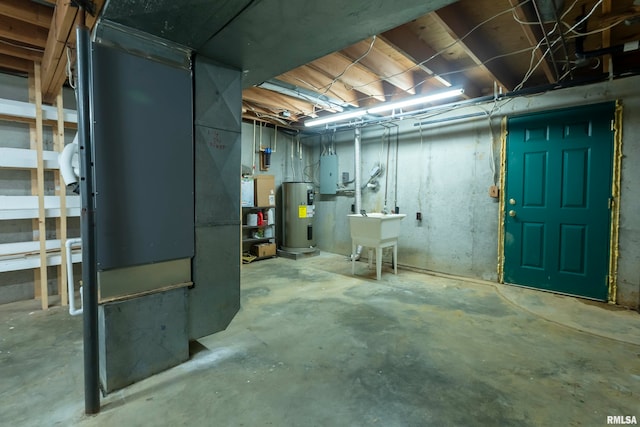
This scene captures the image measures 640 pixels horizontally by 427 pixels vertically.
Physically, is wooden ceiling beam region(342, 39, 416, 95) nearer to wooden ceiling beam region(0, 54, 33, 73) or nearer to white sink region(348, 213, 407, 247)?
white sink region(348, 213, 407, 247)

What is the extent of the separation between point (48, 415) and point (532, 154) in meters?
4.90

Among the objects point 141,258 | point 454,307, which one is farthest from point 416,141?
point 141,258

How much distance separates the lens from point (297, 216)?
19.0 ft

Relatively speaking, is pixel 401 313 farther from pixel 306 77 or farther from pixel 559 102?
pixel 559 102

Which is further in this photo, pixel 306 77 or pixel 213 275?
pixel 306 77

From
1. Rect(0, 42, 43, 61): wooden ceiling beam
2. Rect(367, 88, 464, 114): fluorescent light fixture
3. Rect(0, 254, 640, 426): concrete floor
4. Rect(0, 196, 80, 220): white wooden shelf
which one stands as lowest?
Rect(0, 254, 640, 426): concrete floor

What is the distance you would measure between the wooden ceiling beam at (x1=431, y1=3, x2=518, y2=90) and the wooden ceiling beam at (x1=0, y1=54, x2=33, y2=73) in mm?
3867

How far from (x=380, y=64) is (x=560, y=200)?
2628 millimetres

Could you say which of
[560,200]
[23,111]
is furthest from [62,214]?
[560,200]

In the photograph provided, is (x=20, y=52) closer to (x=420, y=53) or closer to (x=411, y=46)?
(x=411, y=46)

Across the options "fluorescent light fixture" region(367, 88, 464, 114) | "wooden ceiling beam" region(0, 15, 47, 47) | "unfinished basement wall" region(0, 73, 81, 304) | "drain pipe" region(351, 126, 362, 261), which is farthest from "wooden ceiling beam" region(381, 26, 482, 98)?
"unfinished basement wall" region(0, 73, 81, 304)

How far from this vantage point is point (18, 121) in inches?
125

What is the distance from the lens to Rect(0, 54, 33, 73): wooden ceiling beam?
2932 mm

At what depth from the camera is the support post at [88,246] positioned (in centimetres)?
160
